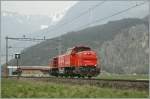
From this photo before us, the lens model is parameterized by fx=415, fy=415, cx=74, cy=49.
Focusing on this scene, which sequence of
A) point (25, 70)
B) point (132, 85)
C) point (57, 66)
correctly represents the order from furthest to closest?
point (25, 70) → point (57, 66) → point (132, 85)

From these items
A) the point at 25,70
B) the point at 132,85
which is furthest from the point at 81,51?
the point at 25,70

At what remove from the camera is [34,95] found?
24.9 metres

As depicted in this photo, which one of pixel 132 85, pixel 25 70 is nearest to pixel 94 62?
pixel 132 85

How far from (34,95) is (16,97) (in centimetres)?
115

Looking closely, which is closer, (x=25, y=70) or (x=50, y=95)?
(x=50, y=95)

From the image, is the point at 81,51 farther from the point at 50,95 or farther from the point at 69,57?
the point at 50,95

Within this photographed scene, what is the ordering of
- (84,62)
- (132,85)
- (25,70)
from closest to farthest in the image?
1. (132,85)
2. (84,62)
3. (25,70)

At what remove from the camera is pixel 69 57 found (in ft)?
187

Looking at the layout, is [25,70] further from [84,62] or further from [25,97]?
[25,97]

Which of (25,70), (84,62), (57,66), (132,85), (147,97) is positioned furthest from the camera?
(25,70)

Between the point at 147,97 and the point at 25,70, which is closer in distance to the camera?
the point at 147,97

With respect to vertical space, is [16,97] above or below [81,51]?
below

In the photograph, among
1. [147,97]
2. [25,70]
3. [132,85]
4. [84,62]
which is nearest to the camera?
[147,97]

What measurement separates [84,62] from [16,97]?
100ft
